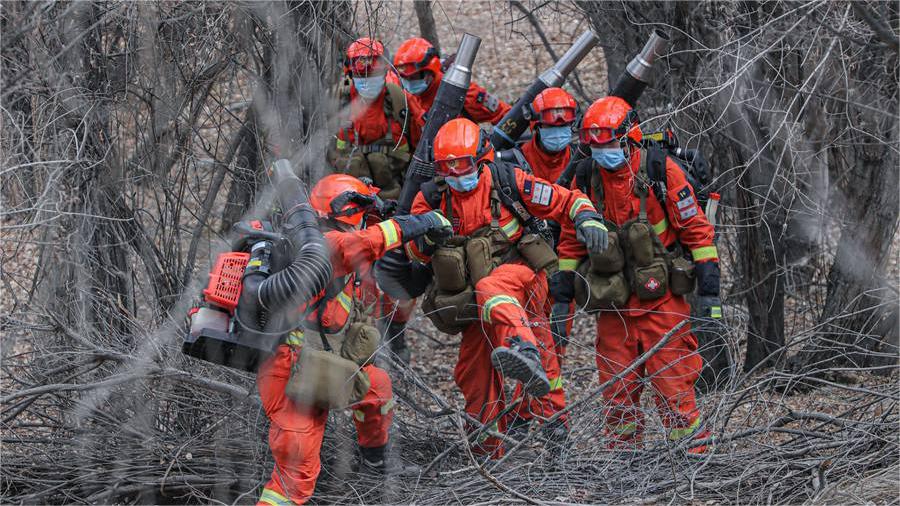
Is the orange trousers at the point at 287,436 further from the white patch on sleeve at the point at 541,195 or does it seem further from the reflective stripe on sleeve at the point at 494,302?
the white patch on sleeve at the point at 541,195

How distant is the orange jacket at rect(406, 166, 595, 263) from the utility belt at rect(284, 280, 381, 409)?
0.81 meters

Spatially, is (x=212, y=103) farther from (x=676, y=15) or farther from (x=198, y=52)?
(x=676, y=15)

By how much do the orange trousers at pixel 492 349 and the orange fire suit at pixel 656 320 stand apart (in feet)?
1.07

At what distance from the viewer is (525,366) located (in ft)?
17.4

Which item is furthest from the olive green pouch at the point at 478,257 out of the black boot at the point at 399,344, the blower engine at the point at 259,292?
the black boot at the point at 399,344

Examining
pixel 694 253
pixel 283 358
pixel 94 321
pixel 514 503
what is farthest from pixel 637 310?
pixel 94 321

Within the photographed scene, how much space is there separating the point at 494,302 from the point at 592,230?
27.5 inches

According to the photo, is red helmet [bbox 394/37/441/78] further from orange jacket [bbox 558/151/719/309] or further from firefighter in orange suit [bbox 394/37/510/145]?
orange jacket [bbox 558/151/719/309]

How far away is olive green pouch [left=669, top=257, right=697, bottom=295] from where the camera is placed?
634cm

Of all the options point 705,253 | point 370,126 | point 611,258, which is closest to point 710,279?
point 705,253

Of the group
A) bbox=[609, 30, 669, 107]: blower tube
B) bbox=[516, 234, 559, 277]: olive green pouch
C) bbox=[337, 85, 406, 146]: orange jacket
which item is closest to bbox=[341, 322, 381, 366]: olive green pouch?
bbox=[516, 234, 559, 277]: olive green pouch

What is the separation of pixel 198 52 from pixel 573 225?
2405mm

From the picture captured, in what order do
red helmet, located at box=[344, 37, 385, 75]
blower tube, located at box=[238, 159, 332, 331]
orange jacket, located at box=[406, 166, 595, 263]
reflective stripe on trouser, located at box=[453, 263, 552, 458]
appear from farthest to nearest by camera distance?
red helmet, located at box=[344, 37, 385, 75] → orange jacket, located at box=[406, 166, 595, 263] → reflective stripe on trouser, located at box=[453, 263, 552, 458] → blower tube, located at box=[238, 159, 332, 331]

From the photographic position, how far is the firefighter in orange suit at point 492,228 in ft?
19.1
